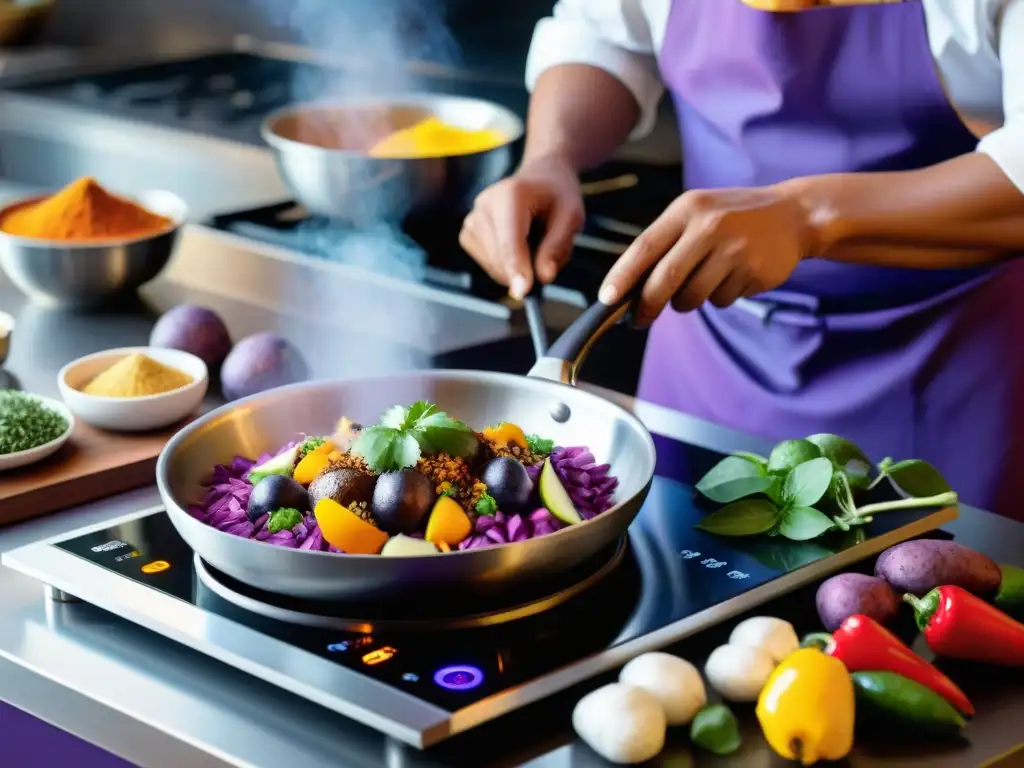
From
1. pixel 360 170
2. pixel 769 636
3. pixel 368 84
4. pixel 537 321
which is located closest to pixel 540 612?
pixel 769 636

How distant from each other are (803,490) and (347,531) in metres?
0.39

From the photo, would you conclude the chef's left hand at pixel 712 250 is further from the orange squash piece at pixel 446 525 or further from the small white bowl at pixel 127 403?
the small white bowl at pixel 127 403

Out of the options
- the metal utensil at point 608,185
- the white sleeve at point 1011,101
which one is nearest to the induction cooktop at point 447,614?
the white sleeve at point 1011,101

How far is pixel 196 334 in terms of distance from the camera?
5.45ft

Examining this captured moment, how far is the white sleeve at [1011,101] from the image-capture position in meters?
1.45

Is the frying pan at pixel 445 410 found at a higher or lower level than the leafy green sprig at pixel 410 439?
lower

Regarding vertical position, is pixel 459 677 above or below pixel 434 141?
below

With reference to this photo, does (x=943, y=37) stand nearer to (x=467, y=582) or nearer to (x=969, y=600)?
(x=969, y=600)

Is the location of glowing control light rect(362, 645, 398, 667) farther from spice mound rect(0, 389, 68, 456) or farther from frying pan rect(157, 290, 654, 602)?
spice mound rect(0, 389, 68, 456)

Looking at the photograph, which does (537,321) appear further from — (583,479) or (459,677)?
(459,677)

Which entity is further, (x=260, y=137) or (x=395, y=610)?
(x=260, y=137)

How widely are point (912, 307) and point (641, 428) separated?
0.66 metres

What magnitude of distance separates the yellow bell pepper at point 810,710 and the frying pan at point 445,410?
0.64 ft

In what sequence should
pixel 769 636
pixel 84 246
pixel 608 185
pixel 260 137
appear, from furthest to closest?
pixel 260 137 → pixel 608 185 → pixel 84 246 → pixel 769 636
